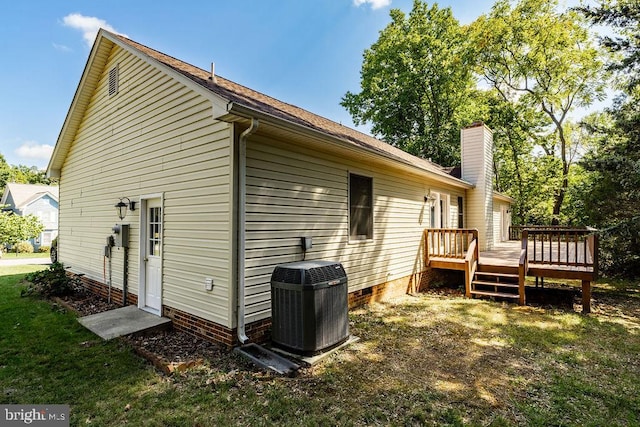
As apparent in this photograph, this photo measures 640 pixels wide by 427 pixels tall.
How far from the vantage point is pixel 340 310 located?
167 inches

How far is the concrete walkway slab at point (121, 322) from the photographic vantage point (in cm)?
467

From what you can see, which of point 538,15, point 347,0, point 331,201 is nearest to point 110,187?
point 331,201

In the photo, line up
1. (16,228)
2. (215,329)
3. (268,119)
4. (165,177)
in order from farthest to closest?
(16,228)
(165,177)
(215,329)
(268,119)

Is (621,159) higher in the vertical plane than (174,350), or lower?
higher

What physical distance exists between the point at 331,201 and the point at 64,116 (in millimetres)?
7297

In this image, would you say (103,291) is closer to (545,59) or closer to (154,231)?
(154,231)

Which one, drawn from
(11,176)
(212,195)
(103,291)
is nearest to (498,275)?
(212,195)

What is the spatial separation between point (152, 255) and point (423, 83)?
2039 centimetres

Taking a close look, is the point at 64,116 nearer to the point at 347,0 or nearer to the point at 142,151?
the point at 142,151

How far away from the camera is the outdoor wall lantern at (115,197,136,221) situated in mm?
6051

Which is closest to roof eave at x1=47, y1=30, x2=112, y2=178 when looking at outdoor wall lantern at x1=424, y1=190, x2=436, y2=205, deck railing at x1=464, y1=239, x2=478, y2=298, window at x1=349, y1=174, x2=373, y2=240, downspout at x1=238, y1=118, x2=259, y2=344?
downspout at x1=238, y1=118, x2=259, y2=344

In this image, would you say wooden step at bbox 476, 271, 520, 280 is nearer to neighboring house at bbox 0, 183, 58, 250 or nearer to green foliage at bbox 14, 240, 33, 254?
green foliage at bbox 14, 240, 33, 254

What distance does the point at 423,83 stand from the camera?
2083 cm

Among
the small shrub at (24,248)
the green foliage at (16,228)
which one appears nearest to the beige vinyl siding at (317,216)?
the green foliage at (16,228)
